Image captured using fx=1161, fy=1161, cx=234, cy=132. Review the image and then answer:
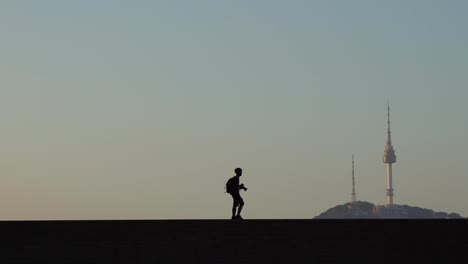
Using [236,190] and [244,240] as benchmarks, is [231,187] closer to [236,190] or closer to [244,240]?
[236,190]

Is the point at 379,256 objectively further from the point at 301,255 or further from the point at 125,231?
the point at 125,231

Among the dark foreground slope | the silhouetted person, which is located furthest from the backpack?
the dark foreground slope

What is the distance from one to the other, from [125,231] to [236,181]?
3680 mm

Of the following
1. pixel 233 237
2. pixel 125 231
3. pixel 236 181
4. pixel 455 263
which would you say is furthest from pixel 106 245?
pixel 455 263

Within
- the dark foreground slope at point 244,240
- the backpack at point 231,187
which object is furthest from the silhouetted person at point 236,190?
the dark foreground slope at point 244,240

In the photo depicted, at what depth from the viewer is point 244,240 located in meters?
22.0

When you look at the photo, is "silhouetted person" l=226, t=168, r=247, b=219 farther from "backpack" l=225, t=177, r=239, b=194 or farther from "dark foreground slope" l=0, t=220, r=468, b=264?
"dark foreground slope" l=0, t=220, r=468, b=264

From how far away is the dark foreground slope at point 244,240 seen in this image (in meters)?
21.6

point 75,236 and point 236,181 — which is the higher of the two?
point 236,181

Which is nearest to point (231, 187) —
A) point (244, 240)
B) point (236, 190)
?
point (236, 190)

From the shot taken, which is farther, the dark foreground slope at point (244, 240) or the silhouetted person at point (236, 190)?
the silhouetted person at point (236, 190)

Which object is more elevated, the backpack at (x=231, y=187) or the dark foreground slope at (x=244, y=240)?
the backpack at (x=231, y=187)

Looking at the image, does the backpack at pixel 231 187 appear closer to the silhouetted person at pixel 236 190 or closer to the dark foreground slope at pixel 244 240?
the silhouetted person at pixel 236 190

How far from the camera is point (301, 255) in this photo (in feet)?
72.2
